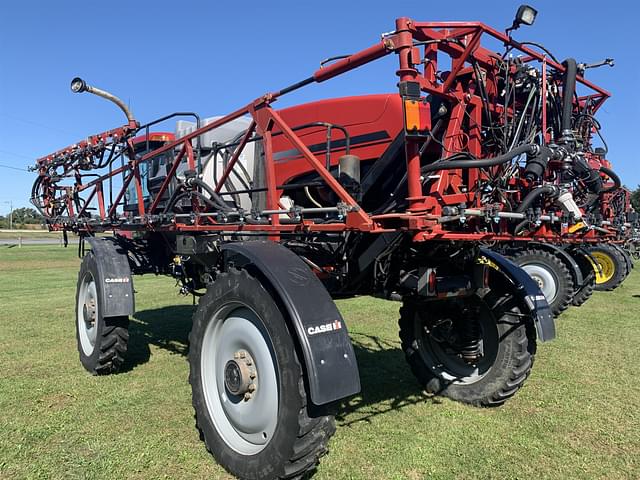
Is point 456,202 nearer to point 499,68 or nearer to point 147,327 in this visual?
point 499,68

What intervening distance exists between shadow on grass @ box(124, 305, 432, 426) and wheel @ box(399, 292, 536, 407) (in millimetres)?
257

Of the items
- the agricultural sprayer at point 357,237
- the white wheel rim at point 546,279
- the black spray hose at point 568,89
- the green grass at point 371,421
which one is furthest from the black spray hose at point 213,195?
the white wheel rim at point 546,279

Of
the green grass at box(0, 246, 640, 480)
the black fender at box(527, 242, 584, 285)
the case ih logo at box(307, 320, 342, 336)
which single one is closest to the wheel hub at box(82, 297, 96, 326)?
the green grass at box(0, 246, 640, 480)

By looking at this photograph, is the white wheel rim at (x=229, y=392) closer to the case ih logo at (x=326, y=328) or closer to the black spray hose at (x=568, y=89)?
the case ih logo at (x=326, y=328)

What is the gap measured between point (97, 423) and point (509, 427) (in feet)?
10.2

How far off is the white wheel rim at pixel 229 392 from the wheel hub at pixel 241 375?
3 centimetres

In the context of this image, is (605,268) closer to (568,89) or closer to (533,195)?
(568,89)

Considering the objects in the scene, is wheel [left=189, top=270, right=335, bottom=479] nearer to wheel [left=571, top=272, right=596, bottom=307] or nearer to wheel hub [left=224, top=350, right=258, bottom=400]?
wheel hub [left=224, top=350, right=258, bottom=400]

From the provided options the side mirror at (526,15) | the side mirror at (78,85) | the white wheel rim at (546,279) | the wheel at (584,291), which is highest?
the side mirror at (78,85)

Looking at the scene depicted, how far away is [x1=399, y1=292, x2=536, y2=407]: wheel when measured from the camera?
13.3ft

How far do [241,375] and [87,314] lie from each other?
116 inches

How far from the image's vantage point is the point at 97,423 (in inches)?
150

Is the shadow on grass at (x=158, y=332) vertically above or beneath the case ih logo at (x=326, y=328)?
beneath

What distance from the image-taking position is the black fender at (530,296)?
3.83 meters
